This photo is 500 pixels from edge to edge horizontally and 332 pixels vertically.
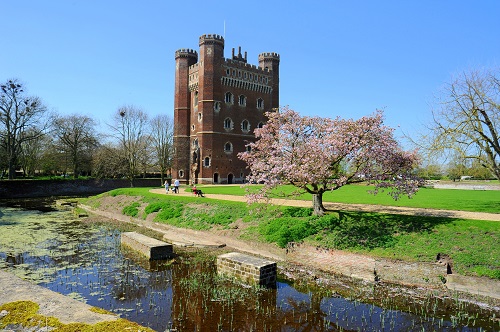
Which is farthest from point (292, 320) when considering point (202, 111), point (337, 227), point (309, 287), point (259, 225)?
point (202, 111)

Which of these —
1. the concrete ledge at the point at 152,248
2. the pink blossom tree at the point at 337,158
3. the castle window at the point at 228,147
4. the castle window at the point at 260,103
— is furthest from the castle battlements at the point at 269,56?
the concrete ledge at the point at 152,248

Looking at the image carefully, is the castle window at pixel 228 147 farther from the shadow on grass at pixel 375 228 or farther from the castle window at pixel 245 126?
the shadow on grass at pixel 375 228

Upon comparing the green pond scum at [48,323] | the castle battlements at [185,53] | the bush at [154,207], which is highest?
the castle battlements at [185,53]

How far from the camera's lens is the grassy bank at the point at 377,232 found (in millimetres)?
13211

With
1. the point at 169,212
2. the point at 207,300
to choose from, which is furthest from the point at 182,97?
the point at 207,300

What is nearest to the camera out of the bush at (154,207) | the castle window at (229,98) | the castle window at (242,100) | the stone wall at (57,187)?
the bush at (154,207)

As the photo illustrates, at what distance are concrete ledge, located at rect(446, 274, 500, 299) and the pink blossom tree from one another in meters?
5.15

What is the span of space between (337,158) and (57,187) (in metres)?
45.9

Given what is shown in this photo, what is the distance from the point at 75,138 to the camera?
59500 mm

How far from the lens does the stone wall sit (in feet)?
149

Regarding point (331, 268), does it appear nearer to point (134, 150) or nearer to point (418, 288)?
point (418, 288)

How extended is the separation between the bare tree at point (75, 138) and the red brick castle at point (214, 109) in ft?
59.8

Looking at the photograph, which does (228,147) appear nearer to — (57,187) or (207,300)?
(57,187)

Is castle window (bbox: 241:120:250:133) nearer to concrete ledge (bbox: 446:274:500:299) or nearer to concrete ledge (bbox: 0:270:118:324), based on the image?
concrete ledge (bbox: 446:274:500:299)
